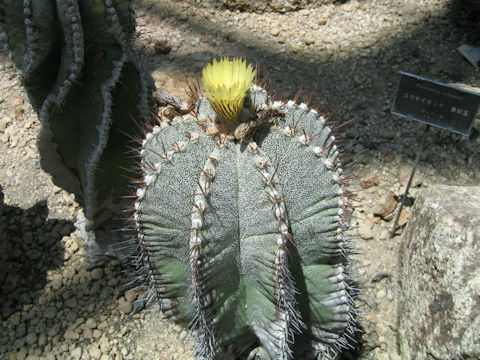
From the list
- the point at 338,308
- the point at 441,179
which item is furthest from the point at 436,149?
the point at 338,308

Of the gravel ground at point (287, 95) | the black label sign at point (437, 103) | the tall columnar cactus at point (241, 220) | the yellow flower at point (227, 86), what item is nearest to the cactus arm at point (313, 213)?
the tall columnar cactus at point (241, 220)

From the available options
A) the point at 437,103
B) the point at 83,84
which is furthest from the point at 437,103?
the point at 83,84

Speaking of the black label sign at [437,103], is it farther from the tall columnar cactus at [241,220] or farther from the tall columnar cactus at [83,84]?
the tall columnar cactus at [83,84]

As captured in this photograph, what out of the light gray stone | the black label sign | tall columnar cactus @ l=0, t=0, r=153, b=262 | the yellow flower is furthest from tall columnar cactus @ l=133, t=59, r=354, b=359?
the black label sign

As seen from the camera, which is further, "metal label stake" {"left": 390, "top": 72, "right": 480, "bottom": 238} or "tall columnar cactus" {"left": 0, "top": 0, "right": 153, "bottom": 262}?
"metal label stake" {"left": 390, "top": 72, "right": 480, "bottom": 238}

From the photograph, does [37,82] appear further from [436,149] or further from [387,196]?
[436,149]

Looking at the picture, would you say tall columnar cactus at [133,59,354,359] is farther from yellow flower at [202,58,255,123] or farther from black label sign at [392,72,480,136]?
black label sign at [392,72,480,136]

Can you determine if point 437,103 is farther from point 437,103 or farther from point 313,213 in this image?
point 313,213
